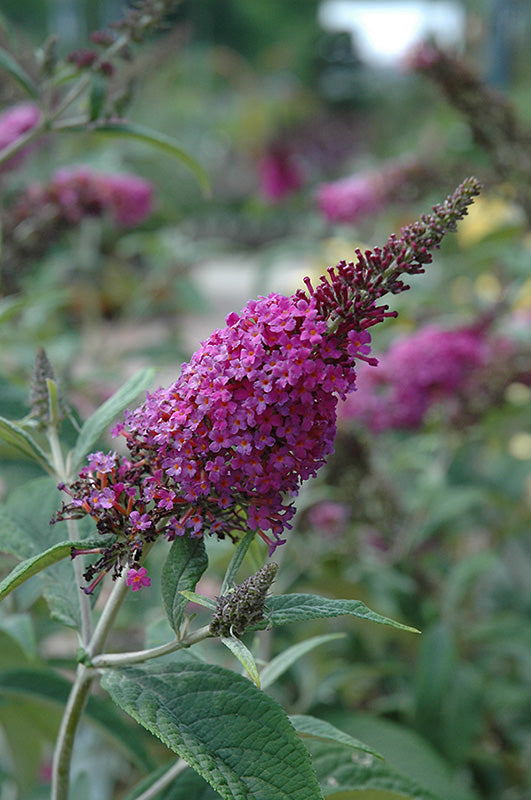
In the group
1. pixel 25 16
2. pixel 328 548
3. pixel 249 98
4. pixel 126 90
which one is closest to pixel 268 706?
pixel 126 90

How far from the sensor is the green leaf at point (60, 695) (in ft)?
2.59

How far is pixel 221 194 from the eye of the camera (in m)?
9.19

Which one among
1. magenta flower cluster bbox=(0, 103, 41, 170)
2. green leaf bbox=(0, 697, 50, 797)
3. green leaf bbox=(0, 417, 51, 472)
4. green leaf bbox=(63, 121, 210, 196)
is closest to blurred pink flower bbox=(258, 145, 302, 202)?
magenta flower cluster bbox=(0, 103, 41, 170)

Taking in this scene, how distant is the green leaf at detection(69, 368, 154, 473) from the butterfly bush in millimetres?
104

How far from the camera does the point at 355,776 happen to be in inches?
28.7

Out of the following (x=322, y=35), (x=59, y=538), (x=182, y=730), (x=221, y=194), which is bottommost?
(x=182, y=730)

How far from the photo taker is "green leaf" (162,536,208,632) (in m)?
0.56

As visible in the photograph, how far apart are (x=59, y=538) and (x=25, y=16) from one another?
21591 mm

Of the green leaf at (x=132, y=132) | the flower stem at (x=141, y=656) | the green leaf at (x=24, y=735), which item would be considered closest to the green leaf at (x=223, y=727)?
the flower stem at (x=141, y=656)

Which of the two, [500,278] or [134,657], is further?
[500,278]

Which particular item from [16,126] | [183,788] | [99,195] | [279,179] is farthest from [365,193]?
[279,179]

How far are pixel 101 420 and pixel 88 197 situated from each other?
109 centimetres

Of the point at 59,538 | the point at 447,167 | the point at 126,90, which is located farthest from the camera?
the point at 447,167

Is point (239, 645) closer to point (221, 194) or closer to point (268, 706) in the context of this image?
point (268, 706)
